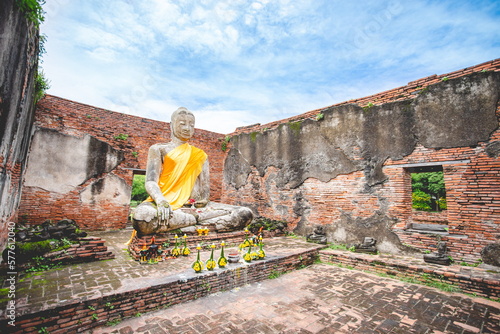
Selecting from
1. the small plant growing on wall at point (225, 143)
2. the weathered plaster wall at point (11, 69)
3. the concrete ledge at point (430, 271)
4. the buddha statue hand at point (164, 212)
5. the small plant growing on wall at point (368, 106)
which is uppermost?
the small plant growing on wall at point (368, 106)

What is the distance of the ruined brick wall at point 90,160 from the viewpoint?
21.6 ft

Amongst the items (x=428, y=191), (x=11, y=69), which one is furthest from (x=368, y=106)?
(x=428, y=191)

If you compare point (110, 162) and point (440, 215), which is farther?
point (440, 215)

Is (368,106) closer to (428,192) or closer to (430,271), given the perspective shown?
(430,271)

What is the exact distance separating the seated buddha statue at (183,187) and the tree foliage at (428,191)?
12728 mm

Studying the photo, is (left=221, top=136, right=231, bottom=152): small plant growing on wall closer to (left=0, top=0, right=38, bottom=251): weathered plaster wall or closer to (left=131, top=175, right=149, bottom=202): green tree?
(left=0, top=0, right=38, bottom=251): weathered plaster wall

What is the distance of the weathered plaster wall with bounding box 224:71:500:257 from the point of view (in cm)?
448

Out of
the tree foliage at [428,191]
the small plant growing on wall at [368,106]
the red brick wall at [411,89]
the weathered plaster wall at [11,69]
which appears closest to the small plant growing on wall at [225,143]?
the red brick wall at [411,89]

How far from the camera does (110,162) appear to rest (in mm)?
7668

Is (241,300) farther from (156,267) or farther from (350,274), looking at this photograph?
(350,274)

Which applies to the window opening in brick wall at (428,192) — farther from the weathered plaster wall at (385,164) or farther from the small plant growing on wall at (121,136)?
the small plant growing on wall at (121,136)

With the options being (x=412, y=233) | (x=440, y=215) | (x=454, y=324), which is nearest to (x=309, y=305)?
(x=454, y=324)

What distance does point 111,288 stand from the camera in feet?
9.13

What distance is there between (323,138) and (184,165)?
389cm
